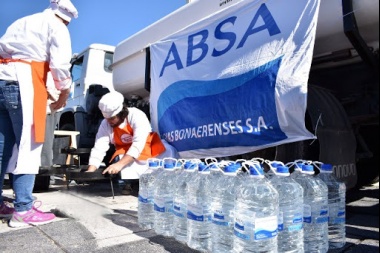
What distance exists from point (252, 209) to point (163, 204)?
65 centimetres

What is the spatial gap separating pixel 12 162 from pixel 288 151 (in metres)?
2.12

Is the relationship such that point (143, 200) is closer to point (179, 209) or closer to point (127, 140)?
point (179, 209)

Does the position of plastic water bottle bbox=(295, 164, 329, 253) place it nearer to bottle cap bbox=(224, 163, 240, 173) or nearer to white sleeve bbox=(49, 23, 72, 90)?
bottle cap bbox=(224, 163, 240, 173)

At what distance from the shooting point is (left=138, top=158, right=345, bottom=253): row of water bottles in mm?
1457

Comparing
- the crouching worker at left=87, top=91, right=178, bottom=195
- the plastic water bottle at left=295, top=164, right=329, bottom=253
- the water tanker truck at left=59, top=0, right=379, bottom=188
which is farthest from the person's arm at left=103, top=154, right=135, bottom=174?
the plastic water bottle at left=295, top=164, right=329, bottom=253

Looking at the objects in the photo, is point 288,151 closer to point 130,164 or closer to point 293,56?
point 293,56

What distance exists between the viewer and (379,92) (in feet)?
1.53

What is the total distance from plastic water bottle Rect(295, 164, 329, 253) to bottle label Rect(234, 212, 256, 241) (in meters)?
0.39

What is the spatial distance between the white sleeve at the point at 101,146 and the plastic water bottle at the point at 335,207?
6.75 feet

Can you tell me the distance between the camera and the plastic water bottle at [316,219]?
1.62 metres

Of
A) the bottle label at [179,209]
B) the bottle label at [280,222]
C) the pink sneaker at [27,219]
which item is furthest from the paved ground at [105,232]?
the bottle label at [280,222]

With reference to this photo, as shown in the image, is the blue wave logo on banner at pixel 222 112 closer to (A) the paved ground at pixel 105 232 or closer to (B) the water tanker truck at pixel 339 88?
(B) the water tanker truck at pixel 339 88

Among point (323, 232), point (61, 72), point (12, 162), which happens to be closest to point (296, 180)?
point (323, 232)

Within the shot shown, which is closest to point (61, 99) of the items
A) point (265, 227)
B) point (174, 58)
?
point (174, 58)
